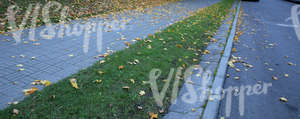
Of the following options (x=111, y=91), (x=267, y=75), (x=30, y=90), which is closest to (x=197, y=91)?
(x=111, y=91)

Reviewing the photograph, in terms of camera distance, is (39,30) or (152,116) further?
(39,30)

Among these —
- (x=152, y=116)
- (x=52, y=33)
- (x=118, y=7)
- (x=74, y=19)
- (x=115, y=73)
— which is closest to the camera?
(x=152, y=116)

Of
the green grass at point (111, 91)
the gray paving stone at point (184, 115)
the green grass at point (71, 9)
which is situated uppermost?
the green grass at point (71, 9)

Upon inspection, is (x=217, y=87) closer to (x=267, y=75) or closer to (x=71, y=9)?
(x=267, y=75)

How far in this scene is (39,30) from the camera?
7.08m

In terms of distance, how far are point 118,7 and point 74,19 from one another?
3632 mm

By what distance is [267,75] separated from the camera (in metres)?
5.10

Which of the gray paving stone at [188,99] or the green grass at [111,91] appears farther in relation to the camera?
the gray paving stone at [188,99]

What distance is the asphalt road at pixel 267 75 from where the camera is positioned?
3.73 meters

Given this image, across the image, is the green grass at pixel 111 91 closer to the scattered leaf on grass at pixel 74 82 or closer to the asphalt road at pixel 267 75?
the scattered leaf on grass at pixel 74 82

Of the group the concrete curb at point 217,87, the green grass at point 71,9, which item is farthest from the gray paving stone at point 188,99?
the green grass at point 71,9

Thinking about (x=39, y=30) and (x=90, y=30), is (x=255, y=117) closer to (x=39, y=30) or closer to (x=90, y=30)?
(x=90, y=30)

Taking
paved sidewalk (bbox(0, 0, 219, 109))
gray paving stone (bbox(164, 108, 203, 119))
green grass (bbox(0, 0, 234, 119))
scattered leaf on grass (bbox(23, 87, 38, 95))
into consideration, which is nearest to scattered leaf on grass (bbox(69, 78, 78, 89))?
green grass (bbox(0, 0, 234, 119))

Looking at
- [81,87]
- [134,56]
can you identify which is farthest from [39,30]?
[81,87]
